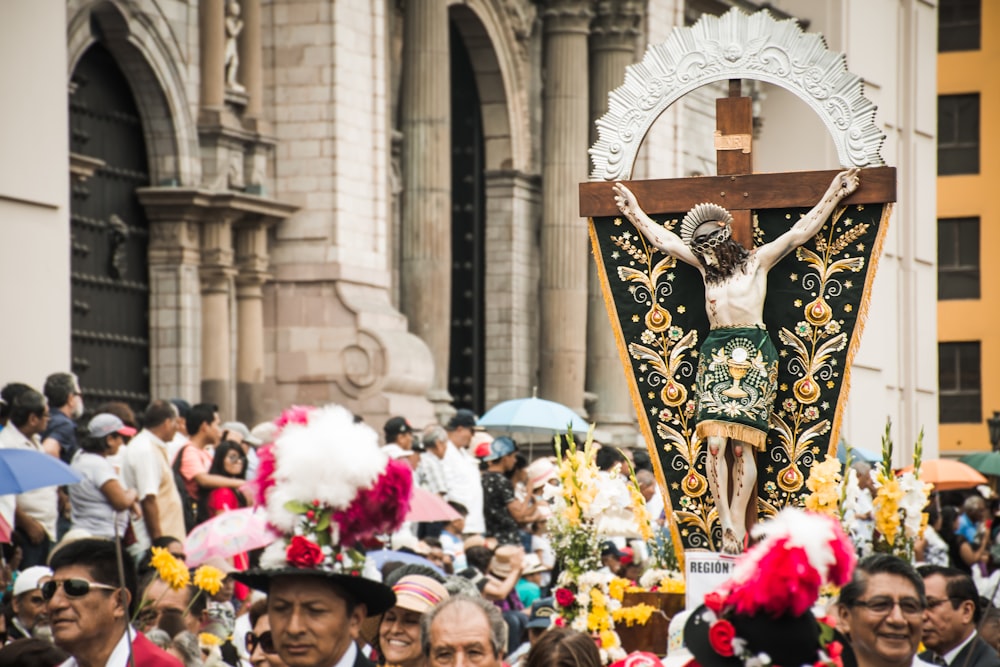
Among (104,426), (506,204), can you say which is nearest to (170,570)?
(104,426)

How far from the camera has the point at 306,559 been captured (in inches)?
267

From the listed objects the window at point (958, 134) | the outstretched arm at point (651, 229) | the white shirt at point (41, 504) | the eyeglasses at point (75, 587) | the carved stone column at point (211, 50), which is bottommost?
the white shirt at point (41, 504)

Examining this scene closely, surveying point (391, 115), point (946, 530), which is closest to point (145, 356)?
point (391, 115)

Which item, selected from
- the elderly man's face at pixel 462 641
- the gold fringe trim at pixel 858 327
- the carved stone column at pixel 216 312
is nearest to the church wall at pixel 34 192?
the carved stone column at pixel 216 312

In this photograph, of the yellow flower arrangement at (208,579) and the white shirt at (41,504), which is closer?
the yellow flower arrangement at (208,579)

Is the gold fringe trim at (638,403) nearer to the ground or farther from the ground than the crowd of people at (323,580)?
farther from the ground

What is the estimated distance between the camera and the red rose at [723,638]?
5445mm

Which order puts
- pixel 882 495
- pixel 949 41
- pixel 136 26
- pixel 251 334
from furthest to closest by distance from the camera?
pixel 949 41, pixel 251 334, pixel 136 26, pixel 882 495

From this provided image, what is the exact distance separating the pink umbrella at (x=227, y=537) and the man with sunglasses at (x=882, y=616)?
14.7 ft

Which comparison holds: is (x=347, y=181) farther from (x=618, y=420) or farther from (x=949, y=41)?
(x=949, y=41)

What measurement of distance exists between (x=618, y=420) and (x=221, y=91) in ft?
36.2

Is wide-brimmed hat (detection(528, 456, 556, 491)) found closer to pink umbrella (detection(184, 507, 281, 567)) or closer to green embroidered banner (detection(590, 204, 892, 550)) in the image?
pink umbrella (detection(184, 507, 281, 567))

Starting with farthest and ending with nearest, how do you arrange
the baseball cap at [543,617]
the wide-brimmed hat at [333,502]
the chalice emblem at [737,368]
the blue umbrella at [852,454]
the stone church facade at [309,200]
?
the stone church facade at [309,200] < the blue umbrella at [852,454] < the baseball cap at [543,617] < the chalice emblem at [737,368] < the wide-brimmed hat at [333,502]

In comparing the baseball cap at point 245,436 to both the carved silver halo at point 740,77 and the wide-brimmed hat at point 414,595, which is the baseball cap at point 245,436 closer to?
the carved silver halo at point 740,77
